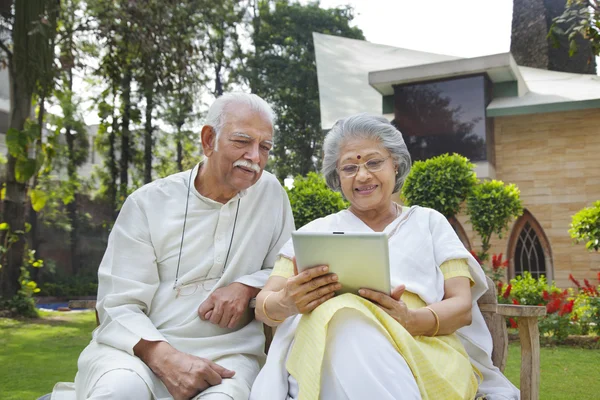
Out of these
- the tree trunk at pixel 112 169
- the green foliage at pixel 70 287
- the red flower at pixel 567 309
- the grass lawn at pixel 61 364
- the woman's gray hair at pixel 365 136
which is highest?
the tree trunk at pixel 112 169

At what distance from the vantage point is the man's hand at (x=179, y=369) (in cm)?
224

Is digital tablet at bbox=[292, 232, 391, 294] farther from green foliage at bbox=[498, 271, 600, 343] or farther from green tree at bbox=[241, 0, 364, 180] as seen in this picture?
green tree at bbox=[241, 0, 364, 180]

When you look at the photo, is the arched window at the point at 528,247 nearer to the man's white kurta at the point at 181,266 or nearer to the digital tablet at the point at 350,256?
the man's white kurta at the point at 181,266

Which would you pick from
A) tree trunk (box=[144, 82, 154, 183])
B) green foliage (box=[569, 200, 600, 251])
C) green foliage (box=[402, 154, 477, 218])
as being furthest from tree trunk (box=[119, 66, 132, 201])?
green foliage (box=[569, 200, 600, 251])

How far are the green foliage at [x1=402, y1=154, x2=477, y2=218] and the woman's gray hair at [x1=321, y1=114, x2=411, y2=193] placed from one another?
19.4ft

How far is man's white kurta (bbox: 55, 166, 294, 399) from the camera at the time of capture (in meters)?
2.49

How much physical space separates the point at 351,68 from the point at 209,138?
14.5m

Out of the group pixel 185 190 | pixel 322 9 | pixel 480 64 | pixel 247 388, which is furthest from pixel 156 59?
pixel 322 9

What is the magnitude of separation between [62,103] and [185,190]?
1554cm

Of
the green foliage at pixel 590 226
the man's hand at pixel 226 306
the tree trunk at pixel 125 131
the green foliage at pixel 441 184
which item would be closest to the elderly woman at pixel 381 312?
the man's hand at pixel 226 306

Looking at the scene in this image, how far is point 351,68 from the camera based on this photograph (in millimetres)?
16641

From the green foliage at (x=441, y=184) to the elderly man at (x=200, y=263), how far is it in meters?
5.86

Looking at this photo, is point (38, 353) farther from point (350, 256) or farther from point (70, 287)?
point (70, 287)

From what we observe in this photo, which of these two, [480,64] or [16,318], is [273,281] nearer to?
[16,318]
